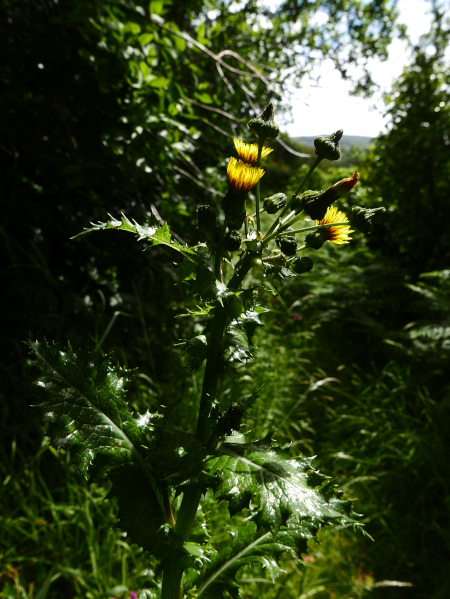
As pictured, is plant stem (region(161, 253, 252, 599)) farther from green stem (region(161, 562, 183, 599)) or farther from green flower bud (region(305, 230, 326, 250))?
green flower bud (region(305, 230, 326, 250))

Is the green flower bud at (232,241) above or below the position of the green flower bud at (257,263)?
above

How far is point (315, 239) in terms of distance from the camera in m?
0.73

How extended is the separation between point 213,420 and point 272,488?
0.15 metres

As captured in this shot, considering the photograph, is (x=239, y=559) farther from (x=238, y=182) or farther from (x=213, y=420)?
(x=238, y=182)

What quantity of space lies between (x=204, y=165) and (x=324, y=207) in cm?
250

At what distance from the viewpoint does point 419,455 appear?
2.54 metres

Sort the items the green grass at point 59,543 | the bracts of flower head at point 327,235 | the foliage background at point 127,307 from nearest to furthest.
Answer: the bracts of flower head at point 327,235 < the green grass at point 59,543 < the foliage background at point 127,307

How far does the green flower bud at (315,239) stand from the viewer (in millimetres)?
725

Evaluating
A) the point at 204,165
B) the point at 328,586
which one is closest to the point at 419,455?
the point at 328,586

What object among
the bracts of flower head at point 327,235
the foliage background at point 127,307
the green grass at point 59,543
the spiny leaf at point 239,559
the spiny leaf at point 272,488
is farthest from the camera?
the foliage background at point 127,307

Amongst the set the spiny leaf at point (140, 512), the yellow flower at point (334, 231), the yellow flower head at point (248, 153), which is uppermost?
the yellow flower head at point (248, 153)

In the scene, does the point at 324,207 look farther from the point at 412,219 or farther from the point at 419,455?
the point at 412,219

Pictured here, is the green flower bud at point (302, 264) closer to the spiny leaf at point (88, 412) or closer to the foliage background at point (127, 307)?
the spiny leaf at point (88, 412)

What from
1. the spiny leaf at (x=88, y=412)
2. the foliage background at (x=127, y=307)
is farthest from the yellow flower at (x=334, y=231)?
the foliage background at (x=127, y=307)
